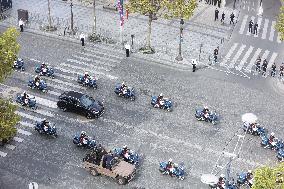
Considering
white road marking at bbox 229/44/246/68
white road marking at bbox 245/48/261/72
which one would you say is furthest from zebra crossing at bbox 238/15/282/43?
white road marking at bbox 229/44/246/68

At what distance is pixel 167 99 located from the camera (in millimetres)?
41531

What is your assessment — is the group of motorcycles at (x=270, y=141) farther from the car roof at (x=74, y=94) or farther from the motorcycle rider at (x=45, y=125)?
the motorcycle rider at (x=45, y=125)

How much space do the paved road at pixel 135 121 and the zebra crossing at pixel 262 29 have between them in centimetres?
1108

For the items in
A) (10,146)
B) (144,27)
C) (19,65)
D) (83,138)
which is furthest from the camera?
(144,27)

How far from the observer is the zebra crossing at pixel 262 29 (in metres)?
56.0

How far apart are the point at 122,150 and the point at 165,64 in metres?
16.5

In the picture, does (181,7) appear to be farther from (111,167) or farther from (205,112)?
(111,167)

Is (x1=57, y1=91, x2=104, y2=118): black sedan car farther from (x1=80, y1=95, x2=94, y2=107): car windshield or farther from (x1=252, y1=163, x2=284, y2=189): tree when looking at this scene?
(x1=252, y1=163, x2=284, y2=189): tree

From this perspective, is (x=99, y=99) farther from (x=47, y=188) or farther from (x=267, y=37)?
(x=267, y=37)

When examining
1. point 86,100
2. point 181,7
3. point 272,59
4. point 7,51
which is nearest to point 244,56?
point 272,59

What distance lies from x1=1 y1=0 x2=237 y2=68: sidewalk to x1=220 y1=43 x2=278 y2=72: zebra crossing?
6.51 feet

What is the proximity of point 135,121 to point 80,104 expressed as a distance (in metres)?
4.77

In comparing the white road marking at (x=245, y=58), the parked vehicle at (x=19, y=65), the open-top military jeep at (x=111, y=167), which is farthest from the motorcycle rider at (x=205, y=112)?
the parked vehicle at (x=19, y=65)

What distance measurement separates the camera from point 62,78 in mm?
45844
